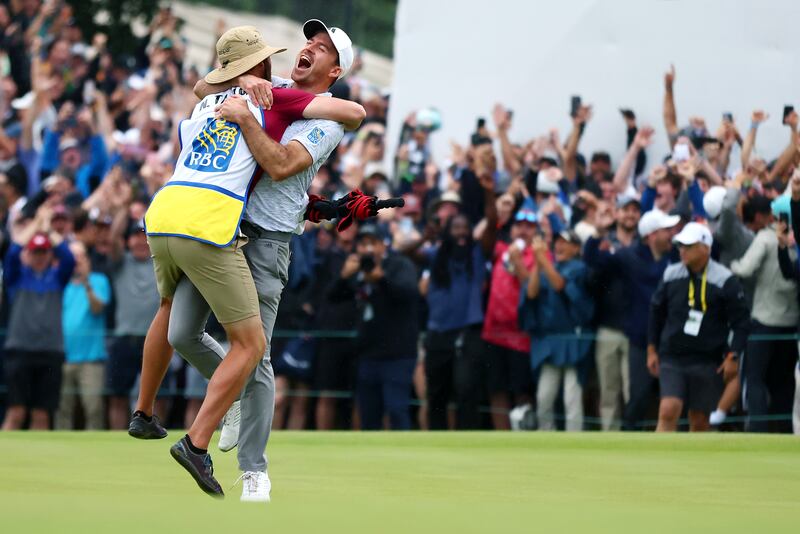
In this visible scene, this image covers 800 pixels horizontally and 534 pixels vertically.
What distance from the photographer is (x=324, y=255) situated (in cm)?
1366

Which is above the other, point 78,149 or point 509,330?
point 78,149

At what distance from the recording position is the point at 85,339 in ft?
45.5

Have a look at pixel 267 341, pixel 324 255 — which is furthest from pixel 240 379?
pixel 324 255

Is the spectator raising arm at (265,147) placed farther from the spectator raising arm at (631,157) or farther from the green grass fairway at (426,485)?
the spectator raising arm at (631,157)

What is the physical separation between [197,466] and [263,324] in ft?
2.59

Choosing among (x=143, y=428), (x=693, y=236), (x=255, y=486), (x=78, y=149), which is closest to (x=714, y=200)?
(x=693, y=236)

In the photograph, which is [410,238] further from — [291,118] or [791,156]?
[291,118]

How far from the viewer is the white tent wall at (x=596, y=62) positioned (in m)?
12.4

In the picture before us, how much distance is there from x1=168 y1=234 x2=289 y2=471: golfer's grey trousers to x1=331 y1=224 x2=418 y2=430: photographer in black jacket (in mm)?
6223

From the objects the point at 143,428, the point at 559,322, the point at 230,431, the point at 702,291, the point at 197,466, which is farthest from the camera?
the point at 559,322

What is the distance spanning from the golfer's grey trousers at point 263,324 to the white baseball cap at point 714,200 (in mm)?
5952

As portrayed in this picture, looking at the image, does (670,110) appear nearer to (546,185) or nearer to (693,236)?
(546,185)

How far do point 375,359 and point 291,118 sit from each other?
22.1 feet

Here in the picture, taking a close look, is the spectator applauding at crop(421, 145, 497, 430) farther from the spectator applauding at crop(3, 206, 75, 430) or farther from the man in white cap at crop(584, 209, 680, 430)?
the spectator applauding at crop(3, 206, 75, 430)
